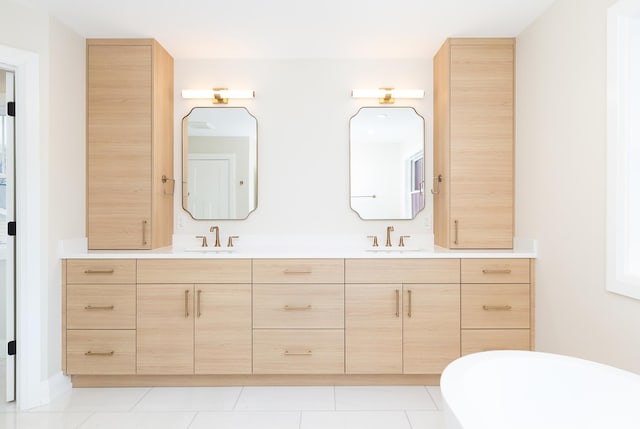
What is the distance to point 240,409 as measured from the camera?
258 cm

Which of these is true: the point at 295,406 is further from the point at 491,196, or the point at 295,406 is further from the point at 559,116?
the point at 559,116

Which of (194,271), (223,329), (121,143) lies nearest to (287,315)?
(223,329)

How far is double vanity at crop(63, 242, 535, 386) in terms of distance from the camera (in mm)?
2824

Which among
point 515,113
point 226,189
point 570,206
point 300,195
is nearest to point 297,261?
point 300,195

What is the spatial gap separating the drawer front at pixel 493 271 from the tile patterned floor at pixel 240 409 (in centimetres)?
79

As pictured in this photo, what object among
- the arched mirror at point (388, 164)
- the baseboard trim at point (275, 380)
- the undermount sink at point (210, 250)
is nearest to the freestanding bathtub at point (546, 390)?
the baseboard trim at point (275, 380)

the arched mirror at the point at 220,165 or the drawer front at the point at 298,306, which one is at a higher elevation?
the arched mirror at the point at 220,165

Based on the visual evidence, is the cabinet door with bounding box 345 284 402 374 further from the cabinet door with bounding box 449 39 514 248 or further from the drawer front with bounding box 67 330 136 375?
the drawer front with bounding box 67 330 136 375

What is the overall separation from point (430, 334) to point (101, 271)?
2.20 metres

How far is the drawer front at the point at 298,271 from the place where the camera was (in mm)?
2854

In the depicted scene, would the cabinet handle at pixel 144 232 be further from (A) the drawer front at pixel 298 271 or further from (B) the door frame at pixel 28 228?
(A) the drawer front at pixel 298 271

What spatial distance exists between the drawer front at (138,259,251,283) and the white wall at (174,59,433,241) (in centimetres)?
64

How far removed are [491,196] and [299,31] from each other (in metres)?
1.77

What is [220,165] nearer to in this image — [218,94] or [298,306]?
[218,94]
